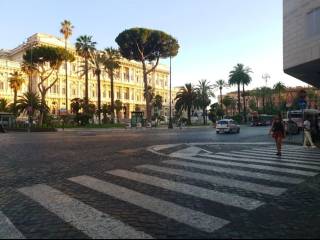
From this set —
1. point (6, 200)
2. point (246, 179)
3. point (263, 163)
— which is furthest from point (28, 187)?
point (263, 163)

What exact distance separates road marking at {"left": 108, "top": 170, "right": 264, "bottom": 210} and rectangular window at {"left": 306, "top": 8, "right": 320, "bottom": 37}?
50.4 feet

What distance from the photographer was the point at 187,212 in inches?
220

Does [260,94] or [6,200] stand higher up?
[260,94]

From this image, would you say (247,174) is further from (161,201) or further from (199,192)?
(161,201)

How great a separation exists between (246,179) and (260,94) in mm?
109887

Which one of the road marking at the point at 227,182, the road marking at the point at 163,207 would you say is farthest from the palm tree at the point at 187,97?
the road marking at the point at 163,207

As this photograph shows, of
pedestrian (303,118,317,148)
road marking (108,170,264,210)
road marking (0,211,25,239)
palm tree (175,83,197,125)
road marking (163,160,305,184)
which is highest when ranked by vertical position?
palm tree (175,83,197,125)

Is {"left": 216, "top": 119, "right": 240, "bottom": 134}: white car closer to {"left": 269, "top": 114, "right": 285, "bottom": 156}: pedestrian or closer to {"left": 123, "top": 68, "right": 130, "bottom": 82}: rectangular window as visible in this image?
{"left": 269, "top": 114, "right": 285, "bottom": 156}: pedestrian

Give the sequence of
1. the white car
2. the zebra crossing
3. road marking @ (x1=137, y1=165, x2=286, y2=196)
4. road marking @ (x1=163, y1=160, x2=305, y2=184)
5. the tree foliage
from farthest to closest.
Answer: the tree foliage < the white car < road marking @ (x1=163, y1=160, x2=305, y2=184) < road marking @ (x1=137, y1=165, x2=286, y2=196) < the zebra crossing

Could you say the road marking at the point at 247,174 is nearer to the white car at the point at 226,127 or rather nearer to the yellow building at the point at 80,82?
the white car at the point at 226,127

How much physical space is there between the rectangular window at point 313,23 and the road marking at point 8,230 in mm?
19055

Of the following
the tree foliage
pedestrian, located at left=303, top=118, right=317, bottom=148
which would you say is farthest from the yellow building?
pedestrian, located at left=303, top=118, right=317, bottom=148

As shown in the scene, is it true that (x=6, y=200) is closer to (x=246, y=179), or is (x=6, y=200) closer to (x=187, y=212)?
(x=187, y=212)

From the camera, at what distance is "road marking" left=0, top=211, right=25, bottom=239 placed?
4532 mm
